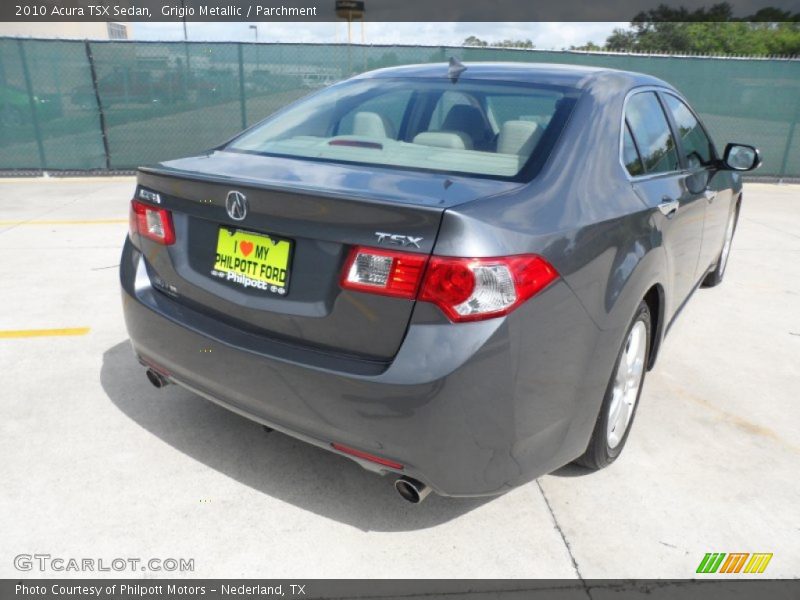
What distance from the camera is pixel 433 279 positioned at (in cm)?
182

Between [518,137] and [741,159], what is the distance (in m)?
2.24

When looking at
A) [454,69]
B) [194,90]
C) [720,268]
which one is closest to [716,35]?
[194,90]

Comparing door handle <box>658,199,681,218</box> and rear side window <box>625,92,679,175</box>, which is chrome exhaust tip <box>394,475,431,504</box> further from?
rear side window <box>625,92,679,175</box>

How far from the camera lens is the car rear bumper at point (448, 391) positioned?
1849 millimetres

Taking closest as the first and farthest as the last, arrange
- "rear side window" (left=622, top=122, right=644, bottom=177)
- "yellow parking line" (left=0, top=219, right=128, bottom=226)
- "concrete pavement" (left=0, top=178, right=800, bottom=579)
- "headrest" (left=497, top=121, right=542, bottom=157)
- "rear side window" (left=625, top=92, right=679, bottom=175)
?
"concrete pavement" (left=0, top=178, right=800, bottom=579)
"headrest" (left=497, top=121, right=542, bottom=157)
"rear side window" (left=622, top=122, right=644, bottom=177)
"rear side window" (left=625, top=92, right=679, bottom=175)
"yellow parking line" (left=0, top=219, right=128, bottom=226)

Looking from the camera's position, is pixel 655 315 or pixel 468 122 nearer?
pixel 468 122

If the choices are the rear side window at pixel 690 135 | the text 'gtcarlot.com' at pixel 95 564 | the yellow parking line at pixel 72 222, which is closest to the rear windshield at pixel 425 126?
the rear side window at pixel 690 135

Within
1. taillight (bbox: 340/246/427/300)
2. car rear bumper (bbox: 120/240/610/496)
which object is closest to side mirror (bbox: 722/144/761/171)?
car rear bumper (bbox: 120/240/610/496)

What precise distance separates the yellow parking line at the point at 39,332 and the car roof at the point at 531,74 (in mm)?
2412

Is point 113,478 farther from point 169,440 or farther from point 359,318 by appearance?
point 359,318

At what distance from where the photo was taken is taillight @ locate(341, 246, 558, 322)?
71.4 inches

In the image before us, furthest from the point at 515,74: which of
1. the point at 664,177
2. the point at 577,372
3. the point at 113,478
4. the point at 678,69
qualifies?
the point at 678,69

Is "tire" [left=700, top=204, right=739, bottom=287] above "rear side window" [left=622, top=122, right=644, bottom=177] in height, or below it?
below

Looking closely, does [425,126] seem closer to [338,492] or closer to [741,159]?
[338,492]
